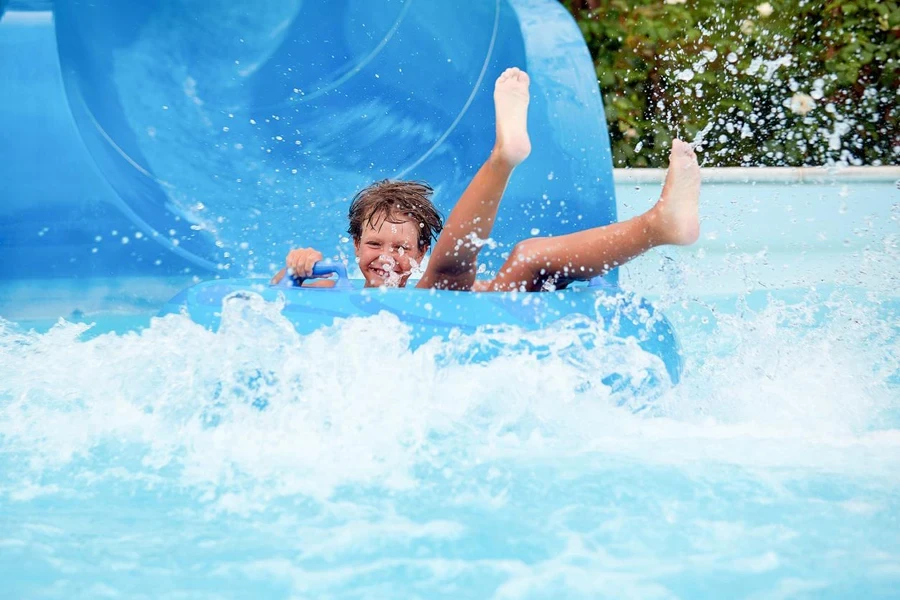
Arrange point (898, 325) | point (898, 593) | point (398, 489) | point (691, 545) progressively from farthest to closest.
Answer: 1. point (898, 325)
2. point (398, 489)
3. point (691, 545)
4. point (898, 593)

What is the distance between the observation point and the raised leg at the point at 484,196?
1722mm

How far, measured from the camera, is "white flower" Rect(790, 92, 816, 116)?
12.9 feet

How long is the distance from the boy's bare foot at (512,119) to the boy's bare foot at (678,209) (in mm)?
236

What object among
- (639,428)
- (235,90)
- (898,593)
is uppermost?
(235,90)

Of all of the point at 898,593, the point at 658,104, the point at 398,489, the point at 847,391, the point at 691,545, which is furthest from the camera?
the point at 658,104

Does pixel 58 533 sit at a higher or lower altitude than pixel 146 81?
lower

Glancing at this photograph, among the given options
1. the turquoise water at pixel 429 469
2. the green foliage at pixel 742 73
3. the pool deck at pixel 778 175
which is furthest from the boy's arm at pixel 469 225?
the green foliage at pixel 742 73

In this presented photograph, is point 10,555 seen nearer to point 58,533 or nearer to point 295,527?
point 58,533

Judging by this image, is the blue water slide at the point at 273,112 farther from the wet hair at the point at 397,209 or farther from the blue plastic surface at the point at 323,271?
the blue plastic surface at the point at 323,271

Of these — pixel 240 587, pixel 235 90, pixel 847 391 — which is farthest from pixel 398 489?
pixel 235 90

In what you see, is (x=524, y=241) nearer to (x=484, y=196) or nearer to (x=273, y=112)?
(x=484, y=196)

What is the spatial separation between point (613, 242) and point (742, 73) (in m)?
2.47

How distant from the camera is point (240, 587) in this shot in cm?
103

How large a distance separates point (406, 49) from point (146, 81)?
690mm
